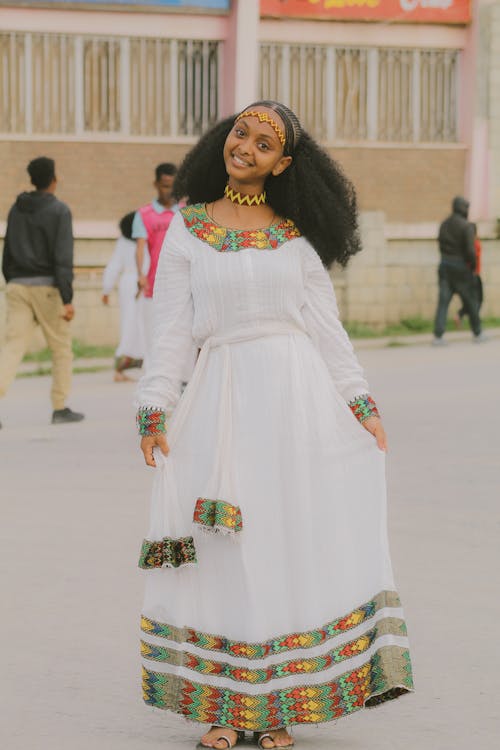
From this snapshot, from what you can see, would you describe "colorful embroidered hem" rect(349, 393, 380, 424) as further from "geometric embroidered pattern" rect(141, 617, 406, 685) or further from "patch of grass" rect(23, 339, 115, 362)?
"patch of grass" rect(23, 339, 115, 362)

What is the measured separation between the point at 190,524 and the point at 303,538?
32cm

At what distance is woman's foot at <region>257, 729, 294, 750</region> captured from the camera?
5367mm

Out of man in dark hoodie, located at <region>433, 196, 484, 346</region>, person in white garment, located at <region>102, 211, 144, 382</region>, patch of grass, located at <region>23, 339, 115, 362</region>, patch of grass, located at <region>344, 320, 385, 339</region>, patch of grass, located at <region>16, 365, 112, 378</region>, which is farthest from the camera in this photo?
patch of grass, located at <region>344, 320, 385, 339</region>

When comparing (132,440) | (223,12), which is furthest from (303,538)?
(223,12)

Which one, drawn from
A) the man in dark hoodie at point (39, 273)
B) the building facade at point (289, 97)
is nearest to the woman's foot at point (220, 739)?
the man in dark hoodie at point (39, 273)

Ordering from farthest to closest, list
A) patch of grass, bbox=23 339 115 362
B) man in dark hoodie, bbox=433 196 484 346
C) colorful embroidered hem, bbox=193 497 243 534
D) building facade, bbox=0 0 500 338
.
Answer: building facade, bbox=0 0 500 338, man in dark hoodie, bbox=433 196 484 346, patch of grass, bbox=23 339 115 362, colorful embroidered hem, bbox=193 497 243 534

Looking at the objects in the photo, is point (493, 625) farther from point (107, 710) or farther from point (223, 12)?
point (223, 12)

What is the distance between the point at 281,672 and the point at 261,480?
53cm

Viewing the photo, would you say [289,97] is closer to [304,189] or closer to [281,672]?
[304,189]

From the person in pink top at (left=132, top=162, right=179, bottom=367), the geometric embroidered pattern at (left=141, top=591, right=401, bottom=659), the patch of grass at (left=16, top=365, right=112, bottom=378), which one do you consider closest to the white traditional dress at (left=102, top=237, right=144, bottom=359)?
the person in pink top at (left=132, top=162, right=179, bottom=367)

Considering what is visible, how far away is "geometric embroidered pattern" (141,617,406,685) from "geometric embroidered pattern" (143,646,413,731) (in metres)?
0.04

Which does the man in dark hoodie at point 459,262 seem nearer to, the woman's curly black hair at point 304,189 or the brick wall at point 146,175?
the brick wall at point 146,175

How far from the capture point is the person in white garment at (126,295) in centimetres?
1655

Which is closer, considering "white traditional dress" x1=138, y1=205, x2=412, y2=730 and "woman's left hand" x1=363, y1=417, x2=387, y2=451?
"white traditional dress" x1=138, y1=205, x2=412, y2=730
